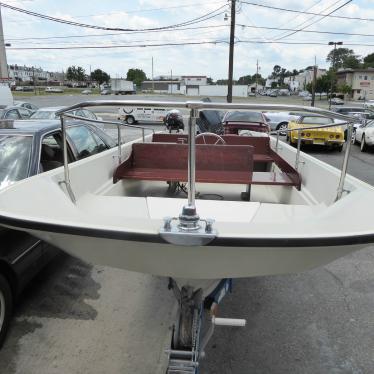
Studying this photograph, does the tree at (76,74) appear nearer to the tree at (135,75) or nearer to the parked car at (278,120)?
the tree at (135,75)

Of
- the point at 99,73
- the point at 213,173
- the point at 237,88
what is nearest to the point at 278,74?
the point at 99,73

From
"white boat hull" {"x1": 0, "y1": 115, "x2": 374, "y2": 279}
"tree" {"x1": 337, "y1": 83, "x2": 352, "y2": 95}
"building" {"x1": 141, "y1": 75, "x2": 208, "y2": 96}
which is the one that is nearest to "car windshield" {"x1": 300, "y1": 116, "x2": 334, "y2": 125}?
"white boat hull" {"x1": 0, "y1": 115, "x2": 374, "y2": 279}

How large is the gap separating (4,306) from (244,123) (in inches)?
465

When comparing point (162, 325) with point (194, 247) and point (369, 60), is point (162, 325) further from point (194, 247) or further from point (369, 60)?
point (369, 60)

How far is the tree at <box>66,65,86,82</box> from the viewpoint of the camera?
115688 millimetres

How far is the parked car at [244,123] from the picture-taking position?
13648mm

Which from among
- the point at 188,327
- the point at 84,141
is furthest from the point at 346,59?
the point at 188,327

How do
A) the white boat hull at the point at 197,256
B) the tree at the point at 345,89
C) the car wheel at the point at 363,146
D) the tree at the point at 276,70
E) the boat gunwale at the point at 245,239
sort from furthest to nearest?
the tree at the point at 276,70
the tree at the point at 345,89
the car wheel at the point at 363,146
the white boat hull at the point at 197,256
the boat gunwale at the point at 245,239

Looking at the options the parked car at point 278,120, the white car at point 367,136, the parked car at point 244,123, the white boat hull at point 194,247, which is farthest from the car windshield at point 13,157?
the parked car at point 278,120

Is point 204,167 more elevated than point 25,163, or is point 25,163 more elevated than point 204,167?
point 25,163

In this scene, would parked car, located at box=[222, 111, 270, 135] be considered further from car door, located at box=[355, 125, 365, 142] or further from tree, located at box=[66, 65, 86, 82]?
tree, located at box=[66, 65, 86, 82]

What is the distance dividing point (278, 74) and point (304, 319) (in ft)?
524

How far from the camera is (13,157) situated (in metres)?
3.94

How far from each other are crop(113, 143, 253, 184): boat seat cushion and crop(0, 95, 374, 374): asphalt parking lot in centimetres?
108
